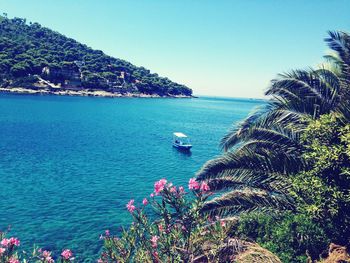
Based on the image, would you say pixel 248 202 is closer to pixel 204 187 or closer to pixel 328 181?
pixel 328 181

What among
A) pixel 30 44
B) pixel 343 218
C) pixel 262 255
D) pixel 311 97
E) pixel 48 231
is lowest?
pixel 48 231

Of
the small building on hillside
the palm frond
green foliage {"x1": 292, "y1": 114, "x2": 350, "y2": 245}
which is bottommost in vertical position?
the palm frond

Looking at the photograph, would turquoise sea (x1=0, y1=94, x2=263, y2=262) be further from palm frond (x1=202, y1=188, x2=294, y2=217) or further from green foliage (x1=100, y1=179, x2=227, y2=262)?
green foliage (x1=100, y1=179, x2=227, y2=262)

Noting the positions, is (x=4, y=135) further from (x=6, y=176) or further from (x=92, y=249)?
(x=92, y=249)

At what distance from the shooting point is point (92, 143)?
44750 millimetres

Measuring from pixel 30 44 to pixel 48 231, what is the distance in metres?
176

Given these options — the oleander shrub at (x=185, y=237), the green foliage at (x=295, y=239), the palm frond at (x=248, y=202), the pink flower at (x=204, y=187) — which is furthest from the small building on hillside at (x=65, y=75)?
the pink flower at (x=204, y=187)

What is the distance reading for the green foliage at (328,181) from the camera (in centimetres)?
730

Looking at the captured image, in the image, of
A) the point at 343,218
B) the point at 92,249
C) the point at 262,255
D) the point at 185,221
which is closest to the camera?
the point at 185,221

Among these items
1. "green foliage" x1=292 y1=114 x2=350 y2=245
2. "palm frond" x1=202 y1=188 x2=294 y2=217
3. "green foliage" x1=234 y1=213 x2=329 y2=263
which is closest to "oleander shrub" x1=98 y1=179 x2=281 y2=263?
"green foliage" x1=234 y1=213 x2=329 y2=263

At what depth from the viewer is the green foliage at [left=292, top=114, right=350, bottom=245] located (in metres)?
7.30

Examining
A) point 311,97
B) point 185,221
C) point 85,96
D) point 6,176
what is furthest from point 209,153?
point 85,96

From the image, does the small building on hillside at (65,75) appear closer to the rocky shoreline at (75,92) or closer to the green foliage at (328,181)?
the rocky shoreline at (75,92)

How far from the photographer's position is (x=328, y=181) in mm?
7578
